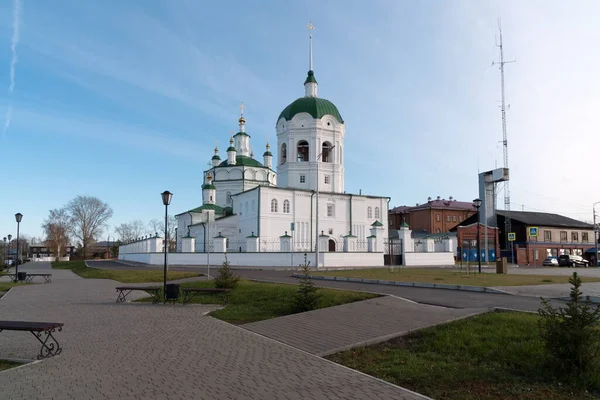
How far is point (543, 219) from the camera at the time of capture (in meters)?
60.9

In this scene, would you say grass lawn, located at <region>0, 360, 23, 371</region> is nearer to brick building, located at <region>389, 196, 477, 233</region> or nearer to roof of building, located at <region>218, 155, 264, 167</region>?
roof of building, located at <region>218, 155, 264, 167</region>

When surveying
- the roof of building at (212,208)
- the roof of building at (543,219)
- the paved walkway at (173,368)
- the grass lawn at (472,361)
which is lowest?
the paved walkway at (173,368)

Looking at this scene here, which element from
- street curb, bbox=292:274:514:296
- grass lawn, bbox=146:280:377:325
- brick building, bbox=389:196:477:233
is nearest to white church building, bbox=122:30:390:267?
street curb, bbox=292:274:514:296

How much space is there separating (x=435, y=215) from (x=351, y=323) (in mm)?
70098

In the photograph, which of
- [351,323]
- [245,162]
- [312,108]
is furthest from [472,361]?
[245,162]

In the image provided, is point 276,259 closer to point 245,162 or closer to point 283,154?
point 283,154

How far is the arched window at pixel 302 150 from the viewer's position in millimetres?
49219

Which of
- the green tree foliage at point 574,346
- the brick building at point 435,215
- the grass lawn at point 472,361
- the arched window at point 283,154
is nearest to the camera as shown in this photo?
the grass lawn at point 472,361

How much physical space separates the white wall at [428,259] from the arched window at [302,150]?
51.1 feet

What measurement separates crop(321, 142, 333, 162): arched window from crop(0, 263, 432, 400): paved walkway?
38.8 metres

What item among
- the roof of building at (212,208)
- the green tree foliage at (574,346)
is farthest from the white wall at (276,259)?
the green tree foliage at (574,346)

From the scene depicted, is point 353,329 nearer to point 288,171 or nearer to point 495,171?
point 288,171

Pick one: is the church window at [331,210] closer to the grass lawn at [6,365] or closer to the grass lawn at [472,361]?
the grass lawn at [472,361]

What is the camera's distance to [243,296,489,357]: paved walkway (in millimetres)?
9030
